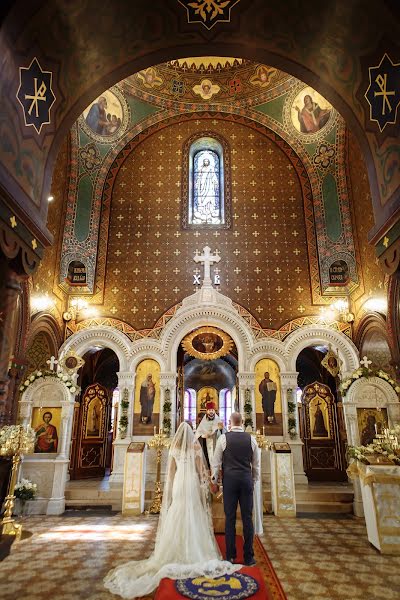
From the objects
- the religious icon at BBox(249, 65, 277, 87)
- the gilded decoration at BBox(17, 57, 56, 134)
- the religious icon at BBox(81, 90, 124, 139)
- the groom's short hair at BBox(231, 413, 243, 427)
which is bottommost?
the groom's short hair at BBox(231, 413, 243, 427)

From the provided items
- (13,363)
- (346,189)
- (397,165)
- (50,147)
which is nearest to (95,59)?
(50,147)

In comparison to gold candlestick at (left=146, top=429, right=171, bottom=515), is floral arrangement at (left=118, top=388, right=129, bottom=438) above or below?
above

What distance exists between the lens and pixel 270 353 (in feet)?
45.1

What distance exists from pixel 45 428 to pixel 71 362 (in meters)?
2.42

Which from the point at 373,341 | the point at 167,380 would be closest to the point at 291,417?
the point at 373,341

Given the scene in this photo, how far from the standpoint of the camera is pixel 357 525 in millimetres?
8781

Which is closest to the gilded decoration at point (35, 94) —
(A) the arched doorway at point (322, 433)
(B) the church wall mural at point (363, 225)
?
(B) the church wall mural at point (363, 225)

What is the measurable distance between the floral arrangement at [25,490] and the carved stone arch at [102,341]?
4621 mm

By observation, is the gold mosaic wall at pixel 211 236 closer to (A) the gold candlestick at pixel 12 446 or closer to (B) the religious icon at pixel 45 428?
(B) the religious icon at pixel 45 428

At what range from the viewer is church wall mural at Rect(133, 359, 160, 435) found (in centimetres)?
1334

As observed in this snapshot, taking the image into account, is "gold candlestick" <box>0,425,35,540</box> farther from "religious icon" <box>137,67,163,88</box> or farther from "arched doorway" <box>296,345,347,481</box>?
"religious icon" <box>137,67,163,88</box>

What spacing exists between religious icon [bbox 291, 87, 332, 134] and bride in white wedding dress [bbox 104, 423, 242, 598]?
43.2ft

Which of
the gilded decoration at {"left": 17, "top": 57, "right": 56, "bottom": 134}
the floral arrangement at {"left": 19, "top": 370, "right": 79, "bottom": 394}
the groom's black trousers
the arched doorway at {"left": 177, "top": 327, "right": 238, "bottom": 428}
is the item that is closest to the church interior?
the gilded decoration at {"left": 17, "top": 57, "right": 56, "bottom": 134}

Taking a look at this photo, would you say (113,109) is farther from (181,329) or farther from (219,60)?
(181,329)
